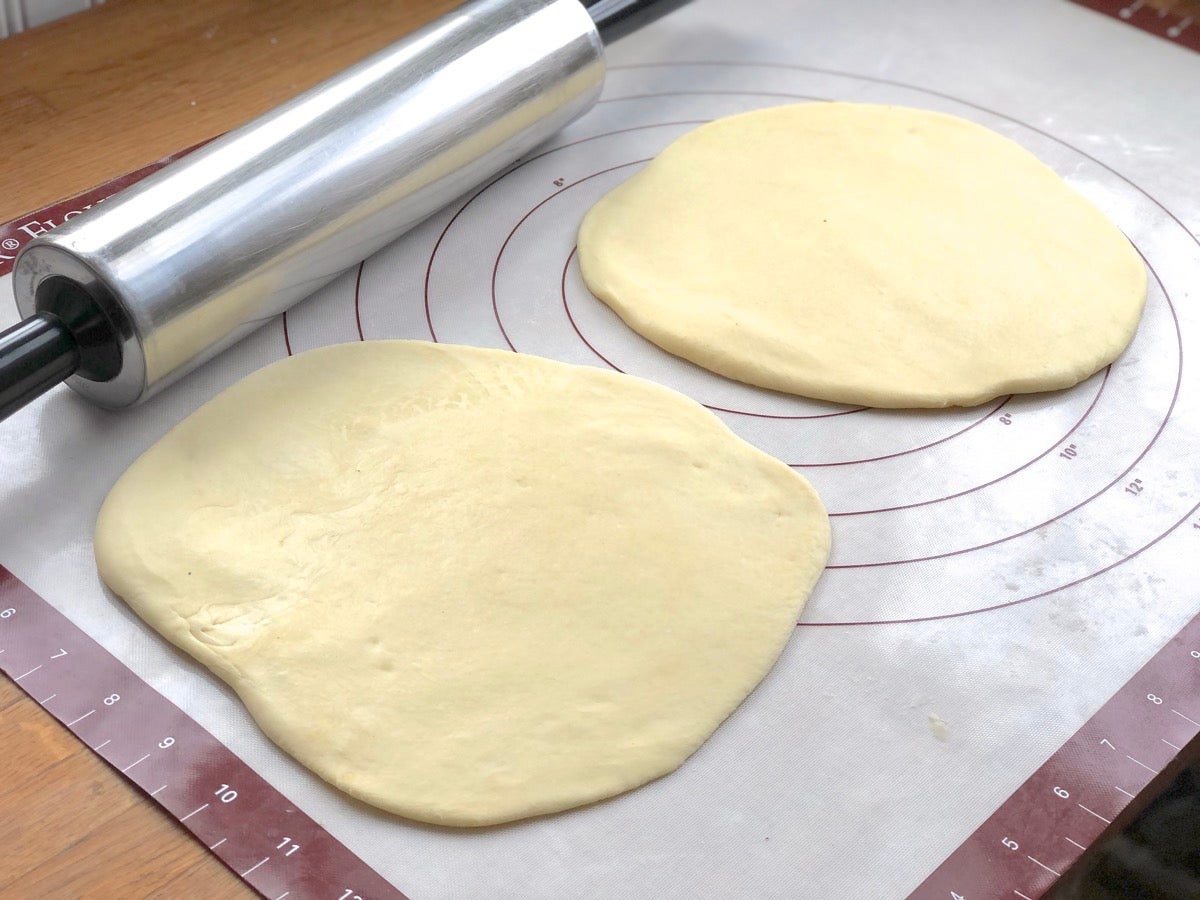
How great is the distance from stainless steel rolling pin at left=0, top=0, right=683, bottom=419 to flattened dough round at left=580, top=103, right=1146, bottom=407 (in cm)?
17

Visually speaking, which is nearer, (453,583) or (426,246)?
(453,583)

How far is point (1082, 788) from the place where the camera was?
0.90 m

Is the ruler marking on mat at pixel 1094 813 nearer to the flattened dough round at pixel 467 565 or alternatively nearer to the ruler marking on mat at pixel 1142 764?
the ruler marking on mat at pixel 1142 764

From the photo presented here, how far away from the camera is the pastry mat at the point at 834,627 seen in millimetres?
854

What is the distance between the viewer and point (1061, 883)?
0.85m

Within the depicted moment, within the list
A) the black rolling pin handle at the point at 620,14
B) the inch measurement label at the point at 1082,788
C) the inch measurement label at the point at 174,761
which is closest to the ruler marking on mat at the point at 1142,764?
the inch measurement label at the point at 1082,788

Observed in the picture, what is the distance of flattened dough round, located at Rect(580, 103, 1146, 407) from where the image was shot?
1213 mm

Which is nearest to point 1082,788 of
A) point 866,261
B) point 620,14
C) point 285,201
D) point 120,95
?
point 866,261

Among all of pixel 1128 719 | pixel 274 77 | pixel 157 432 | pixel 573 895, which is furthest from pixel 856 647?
pixel 274 77

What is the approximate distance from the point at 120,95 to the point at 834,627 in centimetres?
112

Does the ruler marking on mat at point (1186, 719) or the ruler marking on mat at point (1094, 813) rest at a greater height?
the ruler marking on mat at point (1186, 719)

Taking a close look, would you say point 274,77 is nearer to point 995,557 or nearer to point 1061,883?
point 995,557

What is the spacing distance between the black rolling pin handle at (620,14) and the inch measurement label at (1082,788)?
0.99m

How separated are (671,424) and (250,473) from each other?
1.25ft
